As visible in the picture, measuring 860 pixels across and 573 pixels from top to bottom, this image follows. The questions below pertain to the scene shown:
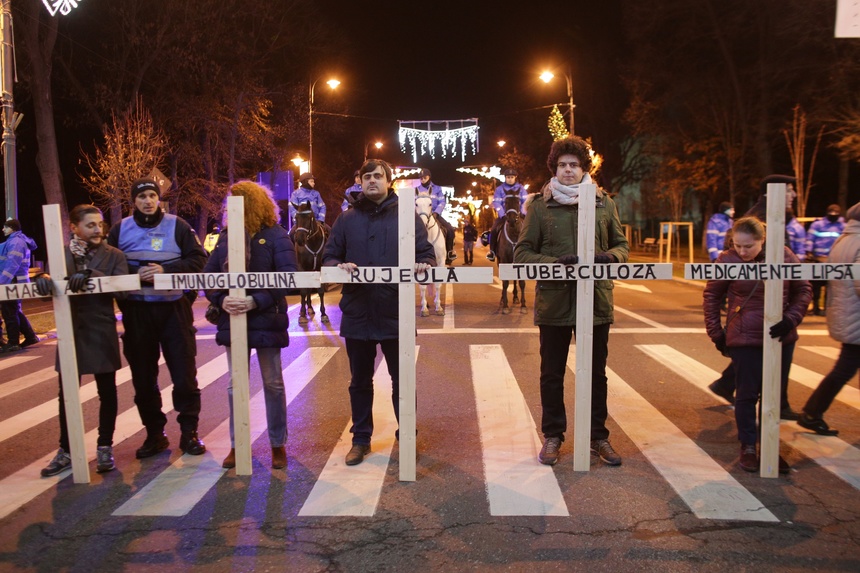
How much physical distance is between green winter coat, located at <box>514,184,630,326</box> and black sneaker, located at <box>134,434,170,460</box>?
3131mm

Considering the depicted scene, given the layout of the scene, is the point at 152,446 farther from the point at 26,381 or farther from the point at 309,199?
the point at 309,199

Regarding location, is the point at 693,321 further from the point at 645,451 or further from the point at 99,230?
the point at 99,230

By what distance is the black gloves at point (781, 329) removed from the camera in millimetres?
4766

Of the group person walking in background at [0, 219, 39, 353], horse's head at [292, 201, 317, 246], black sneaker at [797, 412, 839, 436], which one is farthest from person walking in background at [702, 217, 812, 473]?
horse's head at [292, 201, 317, 246]

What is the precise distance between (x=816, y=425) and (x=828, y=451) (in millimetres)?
521

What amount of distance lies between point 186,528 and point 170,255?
2.21 metres

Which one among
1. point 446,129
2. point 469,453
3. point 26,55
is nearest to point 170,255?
Result: point 469,453

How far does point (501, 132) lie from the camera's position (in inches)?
2176

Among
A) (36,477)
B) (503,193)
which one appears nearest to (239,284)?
(36,477)

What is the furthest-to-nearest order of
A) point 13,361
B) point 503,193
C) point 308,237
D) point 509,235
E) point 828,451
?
point 503,193 < point 509,235 < point 308,237 < point 13,361 < point 828,451

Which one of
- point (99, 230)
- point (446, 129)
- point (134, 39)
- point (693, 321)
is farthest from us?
point (446, 129)

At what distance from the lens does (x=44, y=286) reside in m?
4.92

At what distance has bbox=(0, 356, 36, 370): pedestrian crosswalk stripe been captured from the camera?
9.69 metres

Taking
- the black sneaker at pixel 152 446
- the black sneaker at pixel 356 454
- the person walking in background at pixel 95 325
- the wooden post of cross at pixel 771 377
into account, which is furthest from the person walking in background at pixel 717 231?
the person walking in background at pixel 95 325
